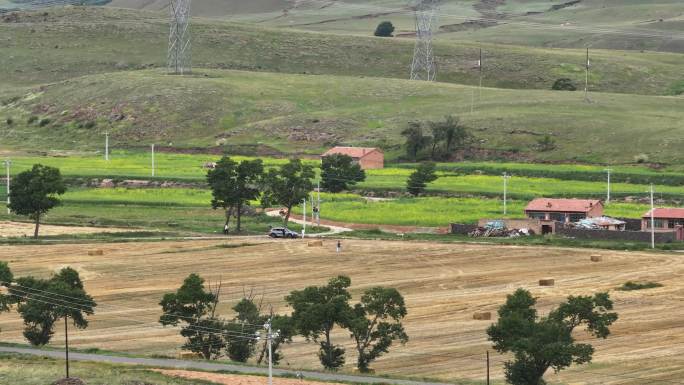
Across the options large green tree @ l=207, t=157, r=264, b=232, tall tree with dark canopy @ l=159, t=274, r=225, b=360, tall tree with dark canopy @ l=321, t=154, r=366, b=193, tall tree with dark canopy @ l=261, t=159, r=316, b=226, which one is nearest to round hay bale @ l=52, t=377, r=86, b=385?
tall tree with dark canopy @ l=159, t=274, r=225, b=360

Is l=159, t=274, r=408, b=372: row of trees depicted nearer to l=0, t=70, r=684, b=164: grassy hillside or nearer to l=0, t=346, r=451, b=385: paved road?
l=0, t=346, r=451, b=385: paved road

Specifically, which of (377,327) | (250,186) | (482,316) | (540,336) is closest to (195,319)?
(377,327)

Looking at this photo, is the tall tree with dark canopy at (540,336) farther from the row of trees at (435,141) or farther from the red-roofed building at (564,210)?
the row of trees at (435,141)

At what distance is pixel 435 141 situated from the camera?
163750 mm

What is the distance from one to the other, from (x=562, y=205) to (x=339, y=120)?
68.1 metres

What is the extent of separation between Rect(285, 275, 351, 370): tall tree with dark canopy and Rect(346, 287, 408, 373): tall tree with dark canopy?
0.70 metres

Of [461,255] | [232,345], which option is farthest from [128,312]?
[461,255]

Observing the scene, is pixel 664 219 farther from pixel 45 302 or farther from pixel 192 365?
pixel 192 365

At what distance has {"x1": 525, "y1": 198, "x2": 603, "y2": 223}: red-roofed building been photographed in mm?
115688

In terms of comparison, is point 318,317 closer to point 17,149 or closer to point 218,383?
point 218,383

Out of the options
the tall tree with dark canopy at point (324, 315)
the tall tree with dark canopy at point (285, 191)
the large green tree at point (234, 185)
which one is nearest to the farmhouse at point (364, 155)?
the tall tree with dark canopy at point (285, 191)

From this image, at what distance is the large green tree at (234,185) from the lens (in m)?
112

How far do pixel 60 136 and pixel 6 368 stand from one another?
12760 cm

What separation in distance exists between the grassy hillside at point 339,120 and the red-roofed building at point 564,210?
3884cm
